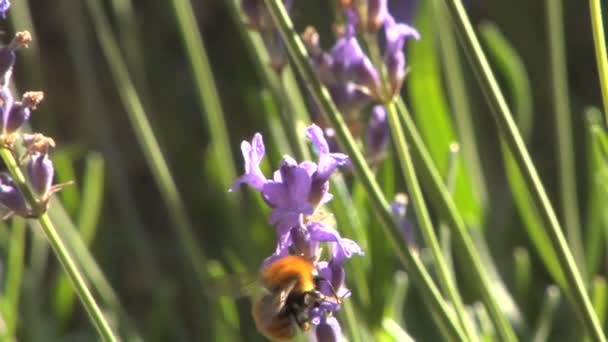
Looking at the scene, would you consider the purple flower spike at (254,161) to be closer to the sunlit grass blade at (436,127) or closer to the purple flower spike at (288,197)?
the purple flower spike at (288,197)

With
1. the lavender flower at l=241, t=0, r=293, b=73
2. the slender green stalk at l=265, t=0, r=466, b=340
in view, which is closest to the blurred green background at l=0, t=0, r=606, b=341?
the lavender flower at l=241, t=0, r=293, b=73

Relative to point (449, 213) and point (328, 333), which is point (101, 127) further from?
point (328, 333)

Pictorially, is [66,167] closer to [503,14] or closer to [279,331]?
[279,331]

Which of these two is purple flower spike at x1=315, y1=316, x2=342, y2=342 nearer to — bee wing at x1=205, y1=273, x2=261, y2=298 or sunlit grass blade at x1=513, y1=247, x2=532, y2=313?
bee wing at x1=205, y1=273, x2=261, y2=298

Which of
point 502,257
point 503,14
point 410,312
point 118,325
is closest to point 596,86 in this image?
point 503,14

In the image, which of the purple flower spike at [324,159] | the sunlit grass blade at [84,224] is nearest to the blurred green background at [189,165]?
the sunlit grass blade at [84,224]

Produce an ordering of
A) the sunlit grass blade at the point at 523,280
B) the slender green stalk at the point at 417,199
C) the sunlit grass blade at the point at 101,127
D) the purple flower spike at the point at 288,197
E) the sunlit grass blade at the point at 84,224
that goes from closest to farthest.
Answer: the purple flower spike at the point at 288,197
the slender green stalk at the point at 417,199
the sunlit grass blade at the point at 523,280
the sunlit grass blade at the point at 84,224
the sunlit grass blade at the point at 101,127
